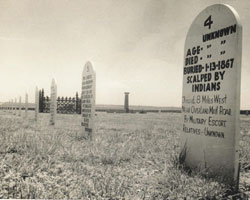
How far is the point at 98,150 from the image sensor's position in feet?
14.2

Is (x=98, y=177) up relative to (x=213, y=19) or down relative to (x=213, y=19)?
down

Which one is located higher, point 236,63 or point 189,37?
point 189,37

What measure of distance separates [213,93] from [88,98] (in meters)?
3.78

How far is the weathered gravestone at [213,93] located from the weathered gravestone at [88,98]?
287 cm

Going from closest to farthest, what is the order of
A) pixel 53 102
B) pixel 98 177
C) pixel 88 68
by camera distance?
pixel 98 177 < pixel 88 68 < pixel 53 102

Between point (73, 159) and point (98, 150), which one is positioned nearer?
point (73, 159)

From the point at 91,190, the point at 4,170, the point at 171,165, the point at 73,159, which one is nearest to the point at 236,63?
the point at 171,165

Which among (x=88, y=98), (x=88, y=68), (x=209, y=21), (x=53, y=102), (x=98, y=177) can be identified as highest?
(x=209, y=21)

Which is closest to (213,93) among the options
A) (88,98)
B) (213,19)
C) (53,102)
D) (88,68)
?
(213,19)

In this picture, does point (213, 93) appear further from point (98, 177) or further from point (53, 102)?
point (53, 102)

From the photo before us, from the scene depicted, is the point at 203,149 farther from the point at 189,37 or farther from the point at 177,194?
the point at 189,37

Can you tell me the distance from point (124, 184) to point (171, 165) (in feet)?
3.51

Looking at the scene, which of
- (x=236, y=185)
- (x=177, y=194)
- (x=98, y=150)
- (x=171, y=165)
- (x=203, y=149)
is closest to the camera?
(x=177, y=194)

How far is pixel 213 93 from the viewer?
322cm
